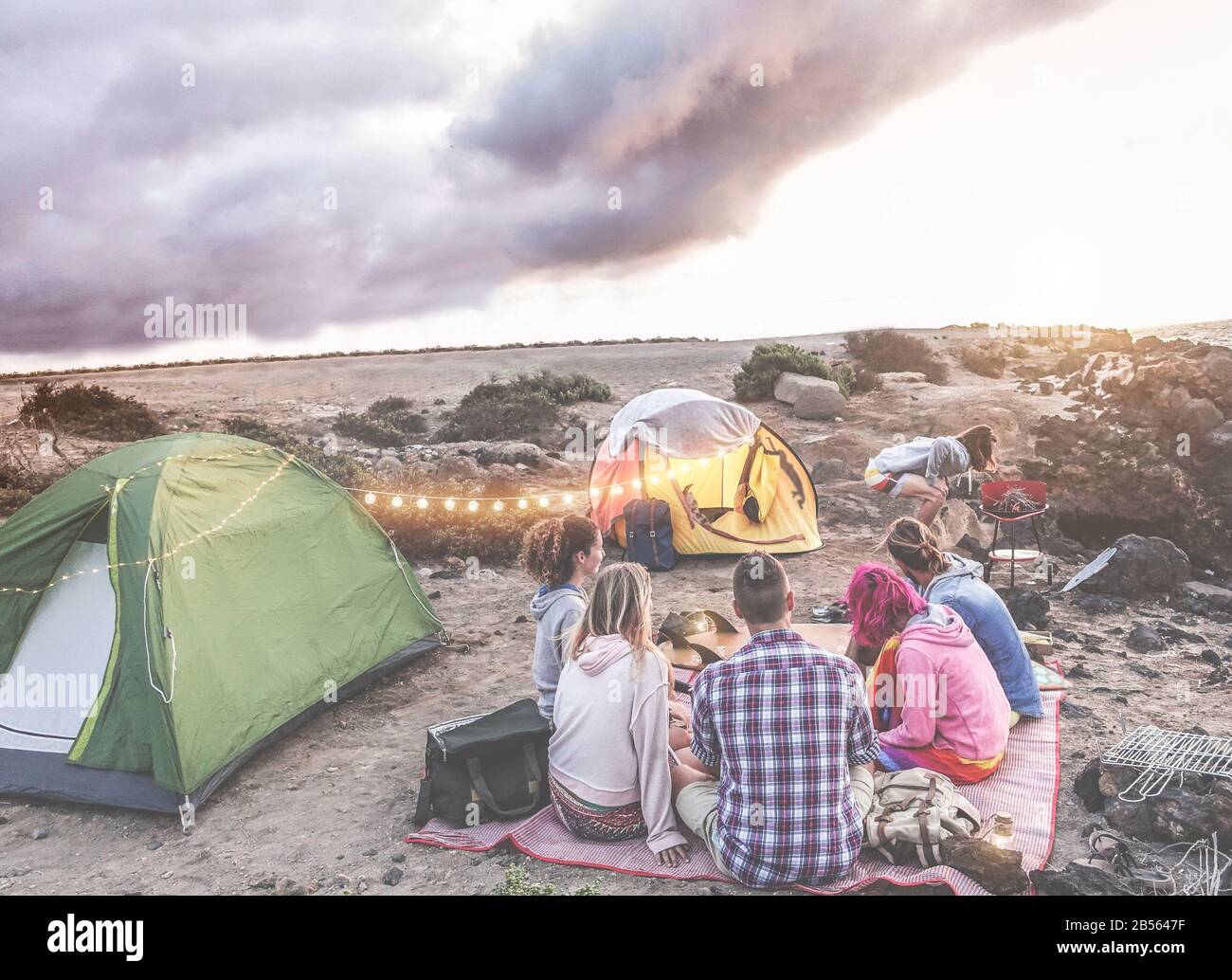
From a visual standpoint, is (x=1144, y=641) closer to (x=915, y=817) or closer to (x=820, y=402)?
(x=915, y=817)

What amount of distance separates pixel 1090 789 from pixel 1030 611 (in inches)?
128

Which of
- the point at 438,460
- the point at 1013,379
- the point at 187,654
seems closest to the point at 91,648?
the point at 187,654

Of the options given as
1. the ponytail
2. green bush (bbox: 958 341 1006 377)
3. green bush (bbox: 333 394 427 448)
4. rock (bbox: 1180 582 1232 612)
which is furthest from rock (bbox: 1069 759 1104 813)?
green bush (bbox: 958 341 1006 377)

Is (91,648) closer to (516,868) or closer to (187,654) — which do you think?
(187,654)

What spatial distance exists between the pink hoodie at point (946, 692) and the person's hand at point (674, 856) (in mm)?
1241

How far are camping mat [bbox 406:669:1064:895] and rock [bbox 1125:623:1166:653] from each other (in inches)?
97.5

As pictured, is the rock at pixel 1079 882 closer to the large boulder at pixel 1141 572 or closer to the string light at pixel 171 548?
the string light at pixel 171 548

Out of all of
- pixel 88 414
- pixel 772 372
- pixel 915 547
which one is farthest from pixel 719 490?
pixel 88 414

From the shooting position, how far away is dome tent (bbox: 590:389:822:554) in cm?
1012

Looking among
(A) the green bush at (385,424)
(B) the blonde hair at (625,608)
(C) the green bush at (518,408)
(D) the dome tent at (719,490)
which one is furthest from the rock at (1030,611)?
(A) the green bush at (385,424)

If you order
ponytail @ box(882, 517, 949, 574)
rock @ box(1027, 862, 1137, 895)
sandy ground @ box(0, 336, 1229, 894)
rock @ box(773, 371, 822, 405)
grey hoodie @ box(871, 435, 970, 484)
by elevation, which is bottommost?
sandy ground @ box(0, 336, 1229, 894)

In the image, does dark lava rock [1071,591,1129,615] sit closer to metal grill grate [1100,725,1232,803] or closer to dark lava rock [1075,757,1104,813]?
metal grill grate [1100,725,1232,803]

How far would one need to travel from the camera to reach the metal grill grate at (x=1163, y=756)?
14.8ft

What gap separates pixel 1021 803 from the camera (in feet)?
15.0
